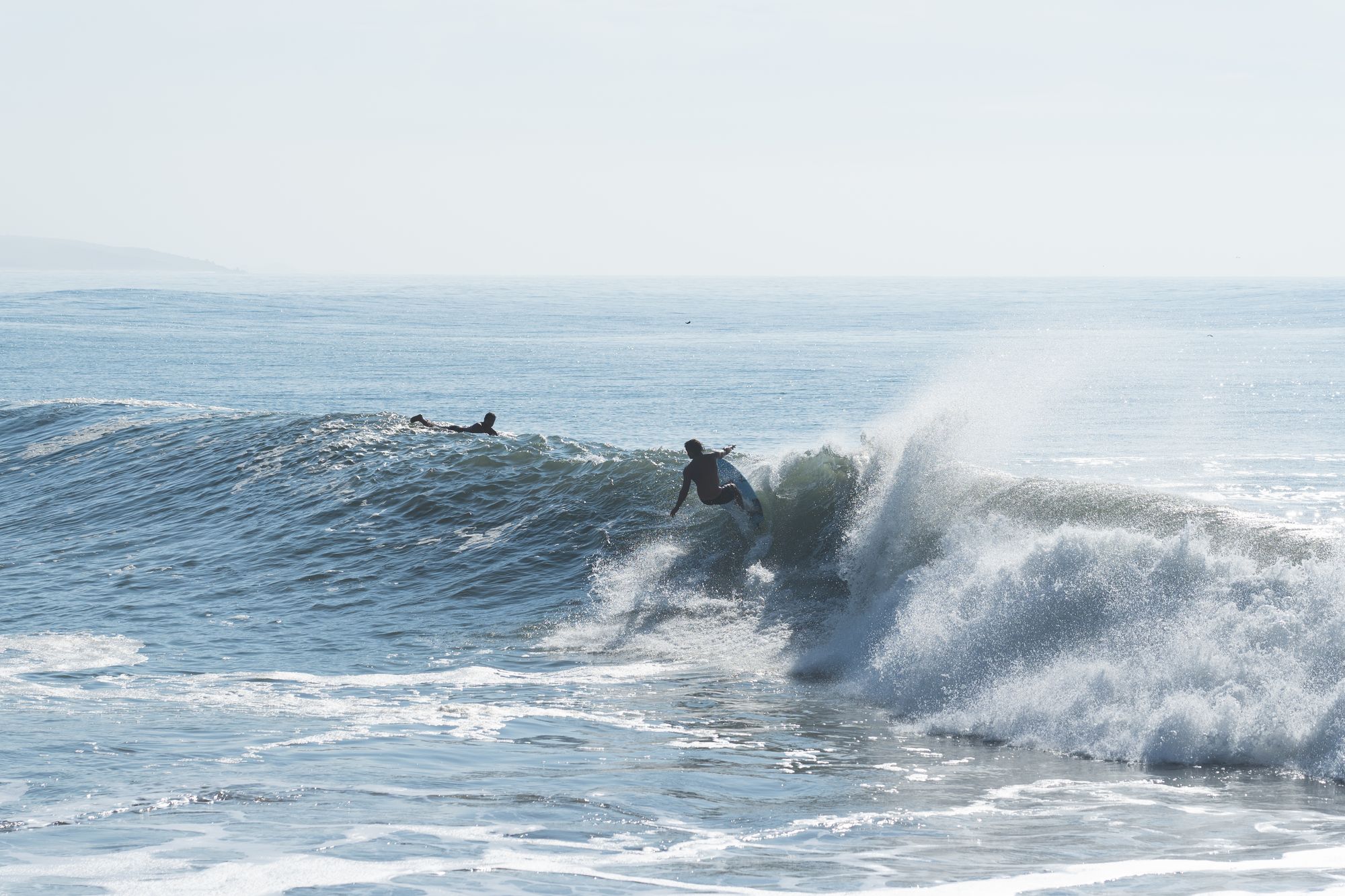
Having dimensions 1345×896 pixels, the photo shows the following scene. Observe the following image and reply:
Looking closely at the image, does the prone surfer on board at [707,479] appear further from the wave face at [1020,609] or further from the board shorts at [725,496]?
the wave face at [1020,609]

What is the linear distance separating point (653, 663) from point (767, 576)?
3.03 meters

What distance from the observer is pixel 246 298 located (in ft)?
460

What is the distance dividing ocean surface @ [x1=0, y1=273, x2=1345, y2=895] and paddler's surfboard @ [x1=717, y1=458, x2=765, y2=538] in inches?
8.1

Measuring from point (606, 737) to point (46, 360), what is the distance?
191 feet

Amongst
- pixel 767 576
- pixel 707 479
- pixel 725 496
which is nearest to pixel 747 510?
pixel 725 496

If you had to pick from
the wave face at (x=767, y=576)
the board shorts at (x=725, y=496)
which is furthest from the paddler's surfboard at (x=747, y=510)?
the wave face at (x=767, y=576)

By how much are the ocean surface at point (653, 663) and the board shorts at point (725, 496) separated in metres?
0.55

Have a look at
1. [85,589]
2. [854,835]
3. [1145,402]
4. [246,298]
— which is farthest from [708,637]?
[246,298]

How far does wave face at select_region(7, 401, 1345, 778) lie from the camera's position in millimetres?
10641

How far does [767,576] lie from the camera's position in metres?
16.2

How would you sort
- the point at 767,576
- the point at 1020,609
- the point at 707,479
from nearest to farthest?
the point at 1020,609 < the point at 767,576 < the point at 707,479

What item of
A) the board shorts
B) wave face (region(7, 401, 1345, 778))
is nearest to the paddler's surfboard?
the board shorts

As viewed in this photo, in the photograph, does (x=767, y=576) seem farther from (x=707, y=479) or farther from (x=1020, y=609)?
(x=1020, y=609)

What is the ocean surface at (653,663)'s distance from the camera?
783 cm
